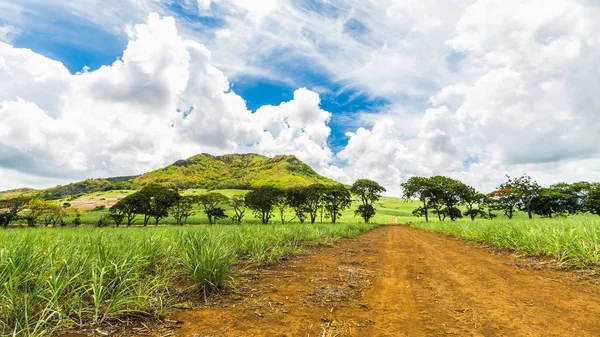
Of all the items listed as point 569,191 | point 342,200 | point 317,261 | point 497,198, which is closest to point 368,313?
point 317,261

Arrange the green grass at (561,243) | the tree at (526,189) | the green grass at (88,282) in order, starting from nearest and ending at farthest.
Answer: the green grass at (88,282) → the green grass at (561,243) → the tree at (526,189)

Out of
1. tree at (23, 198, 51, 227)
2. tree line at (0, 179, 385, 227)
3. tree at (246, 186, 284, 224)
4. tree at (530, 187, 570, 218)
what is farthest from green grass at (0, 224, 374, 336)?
tree at (530, 187, 570, 218)

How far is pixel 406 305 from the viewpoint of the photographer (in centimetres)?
449

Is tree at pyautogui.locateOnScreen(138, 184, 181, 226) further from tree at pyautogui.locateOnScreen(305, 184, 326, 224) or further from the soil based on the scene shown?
the soil

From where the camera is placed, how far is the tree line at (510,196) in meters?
57.6

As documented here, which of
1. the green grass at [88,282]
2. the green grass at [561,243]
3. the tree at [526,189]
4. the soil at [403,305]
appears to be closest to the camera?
the green grass at [88,282]

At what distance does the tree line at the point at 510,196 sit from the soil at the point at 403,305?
5914cm

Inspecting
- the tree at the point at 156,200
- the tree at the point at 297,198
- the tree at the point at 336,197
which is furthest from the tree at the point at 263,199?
the tree at the point at 156,200

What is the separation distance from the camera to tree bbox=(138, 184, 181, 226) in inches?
2530

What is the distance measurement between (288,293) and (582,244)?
8291 millimetres

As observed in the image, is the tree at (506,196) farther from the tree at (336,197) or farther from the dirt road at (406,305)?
the dirt road at (406,305)

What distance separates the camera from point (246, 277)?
629cm

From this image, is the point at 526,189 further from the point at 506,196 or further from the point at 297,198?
the point at 297,198

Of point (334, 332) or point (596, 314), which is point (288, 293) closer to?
point (334, 332)
